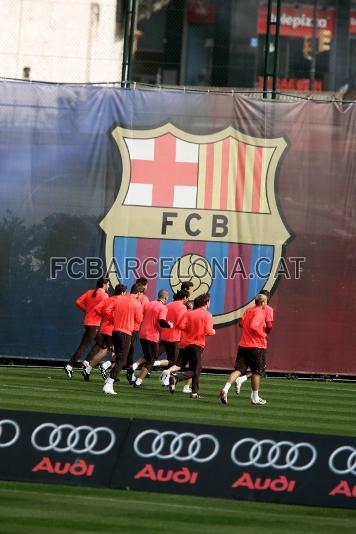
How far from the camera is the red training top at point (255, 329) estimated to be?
71.4ft

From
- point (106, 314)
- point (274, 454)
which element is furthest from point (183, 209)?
point (274, 454)

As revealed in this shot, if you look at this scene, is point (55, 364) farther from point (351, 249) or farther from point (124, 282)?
point (351, 249)

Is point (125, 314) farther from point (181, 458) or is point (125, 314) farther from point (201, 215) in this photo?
point (181, 458)

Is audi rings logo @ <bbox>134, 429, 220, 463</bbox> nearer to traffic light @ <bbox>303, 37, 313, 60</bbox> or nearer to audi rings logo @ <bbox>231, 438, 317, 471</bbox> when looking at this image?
audi rings logo @ <bbox>231, 438, 317, 471</bbox>

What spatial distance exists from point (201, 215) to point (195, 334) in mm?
7519

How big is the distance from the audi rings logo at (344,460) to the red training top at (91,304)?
13084mm

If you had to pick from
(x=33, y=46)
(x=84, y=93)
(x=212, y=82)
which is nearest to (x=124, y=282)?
(x=84, y=93)

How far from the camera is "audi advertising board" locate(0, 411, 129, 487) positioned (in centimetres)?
1336

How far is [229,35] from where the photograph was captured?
281ft

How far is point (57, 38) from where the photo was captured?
3756cm

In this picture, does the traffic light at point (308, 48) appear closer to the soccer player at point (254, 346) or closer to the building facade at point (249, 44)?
the building facade at point (249, 44)

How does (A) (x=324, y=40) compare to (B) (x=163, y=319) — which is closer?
(B) (x=163, y=319)

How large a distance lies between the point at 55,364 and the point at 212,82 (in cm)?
5411

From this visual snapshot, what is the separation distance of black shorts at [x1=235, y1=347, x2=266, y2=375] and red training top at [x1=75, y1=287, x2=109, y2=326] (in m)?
4.70
